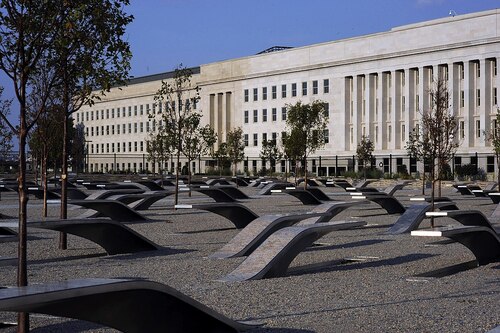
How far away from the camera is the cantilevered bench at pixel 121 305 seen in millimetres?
5949

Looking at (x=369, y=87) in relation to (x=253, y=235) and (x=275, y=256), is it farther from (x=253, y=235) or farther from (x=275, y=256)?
(x=275, y=256)

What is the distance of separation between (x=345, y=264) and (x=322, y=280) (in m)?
2.20

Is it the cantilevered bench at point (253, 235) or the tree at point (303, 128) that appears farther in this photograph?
the tree at point (303, 128)

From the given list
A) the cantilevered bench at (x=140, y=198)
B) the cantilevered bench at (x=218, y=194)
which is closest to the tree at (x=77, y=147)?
the cantilevered bench at (x=218, y=194)

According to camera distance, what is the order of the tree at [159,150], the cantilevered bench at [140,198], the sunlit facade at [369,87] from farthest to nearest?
the sunlit facade at [369,87]
the tree at [159,150]
the cantilevered bench at [140,198]

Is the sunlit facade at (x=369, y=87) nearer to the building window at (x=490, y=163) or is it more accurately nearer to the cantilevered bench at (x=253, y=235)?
the building window at (x=490, y=163)

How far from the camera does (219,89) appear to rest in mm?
91250

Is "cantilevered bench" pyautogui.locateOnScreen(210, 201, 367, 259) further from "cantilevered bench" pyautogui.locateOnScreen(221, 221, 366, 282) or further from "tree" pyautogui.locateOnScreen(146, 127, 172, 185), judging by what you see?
"tree" pyautogui.locateOnScreen(146, 127, 172, 185)

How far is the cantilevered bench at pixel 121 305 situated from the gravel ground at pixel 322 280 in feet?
3.61

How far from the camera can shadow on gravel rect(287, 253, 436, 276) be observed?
13467 mm

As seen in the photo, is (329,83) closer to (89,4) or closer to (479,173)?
(479,173)

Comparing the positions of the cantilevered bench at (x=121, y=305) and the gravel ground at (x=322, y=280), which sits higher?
the cantilevered bench at (x=121, y=305)

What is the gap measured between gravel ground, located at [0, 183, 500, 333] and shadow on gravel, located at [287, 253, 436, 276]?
0.06 feet

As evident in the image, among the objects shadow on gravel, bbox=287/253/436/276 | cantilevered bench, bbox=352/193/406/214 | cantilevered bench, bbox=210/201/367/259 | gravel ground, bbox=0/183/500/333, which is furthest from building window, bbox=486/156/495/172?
shadow on gravel, bbox=287/253/436/276
